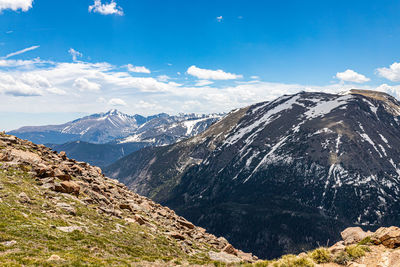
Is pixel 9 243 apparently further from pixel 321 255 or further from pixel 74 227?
pixel 321 255

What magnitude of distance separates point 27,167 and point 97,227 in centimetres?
1675

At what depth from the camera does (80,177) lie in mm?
44281

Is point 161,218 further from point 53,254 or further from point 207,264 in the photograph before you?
point 53,254

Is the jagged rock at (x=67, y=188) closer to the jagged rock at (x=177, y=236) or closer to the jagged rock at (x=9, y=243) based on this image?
the jagged rock at (x=9, y=243)

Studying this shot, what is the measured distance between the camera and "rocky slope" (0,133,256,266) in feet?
66.5

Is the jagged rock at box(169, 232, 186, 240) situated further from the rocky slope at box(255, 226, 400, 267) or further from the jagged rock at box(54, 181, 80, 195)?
the rocky slope at box(255, 226, 400, 267)

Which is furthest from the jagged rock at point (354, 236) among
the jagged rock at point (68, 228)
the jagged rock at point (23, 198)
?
the jagged rock at point (23, 198)

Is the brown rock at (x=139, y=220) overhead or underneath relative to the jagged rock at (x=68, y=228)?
underneath

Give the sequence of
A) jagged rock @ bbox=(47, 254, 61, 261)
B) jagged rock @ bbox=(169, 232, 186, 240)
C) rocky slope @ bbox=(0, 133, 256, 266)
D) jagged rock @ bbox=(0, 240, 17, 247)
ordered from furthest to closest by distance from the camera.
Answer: jagged rock @ bbox=(169, 232, 186, 240), rocky slope @ bbox=(0, 133, 256, 266), jagged rock @ bbox=(0, 240, 17, 247), jagged rock @ bbox=(47, 254, 61, 261)

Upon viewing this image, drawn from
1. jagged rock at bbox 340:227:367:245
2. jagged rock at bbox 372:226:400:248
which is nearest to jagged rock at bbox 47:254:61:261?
jagged rock at bbox 372:226:400:248

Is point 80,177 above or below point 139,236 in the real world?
above

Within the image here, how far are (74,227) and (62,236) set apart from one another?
2637mm

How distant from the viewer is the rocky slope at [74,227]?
66.5 feet

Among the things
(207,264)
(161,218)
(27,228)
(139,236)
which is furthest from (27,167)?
(207,264)
